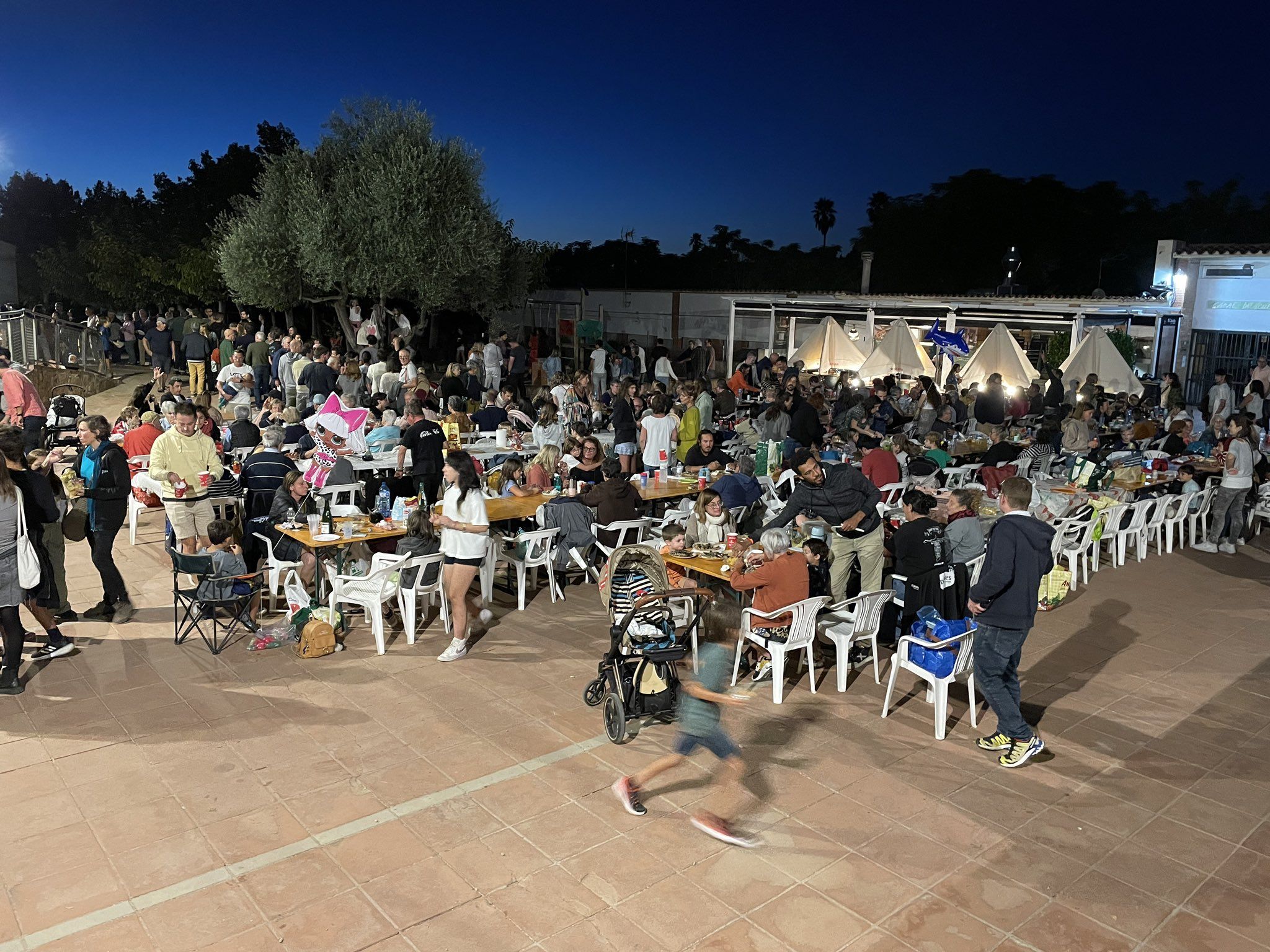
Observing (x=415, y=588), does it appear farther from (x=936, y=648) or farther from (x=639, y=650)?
(x=936, y=648)

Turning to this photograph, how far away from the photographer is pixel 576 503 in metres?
8.12

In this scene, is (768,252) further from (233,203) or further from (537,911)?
(537,911)

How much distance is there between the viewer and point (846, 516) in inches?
278

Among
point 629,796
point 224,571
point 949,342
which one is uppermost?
point 949,342

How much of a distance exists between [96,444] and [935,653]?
19.9 ft

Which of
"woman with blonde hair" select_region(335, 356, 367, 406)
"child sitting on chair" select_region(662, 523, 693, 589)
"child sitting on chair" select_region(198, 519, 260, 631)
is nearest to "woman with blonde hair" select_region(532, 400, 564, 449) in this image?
"woman with blonde hair" select_region(335, 356, 367, 406)

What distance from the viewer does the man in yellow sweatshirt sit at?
25.4 feet

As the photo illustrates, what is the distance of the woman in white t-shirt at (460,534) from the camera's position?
21.9ft

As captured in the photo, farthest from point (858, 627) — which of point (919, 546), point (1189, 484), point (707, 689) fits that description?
point (1189, 484)

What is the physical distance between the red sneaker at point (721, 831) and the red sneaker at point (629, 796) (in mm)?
299

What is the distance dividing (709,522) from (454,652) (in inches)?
86.8

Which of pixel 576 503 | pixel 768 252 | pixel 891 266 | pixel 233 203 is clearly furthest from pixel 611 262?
pixel 576 503

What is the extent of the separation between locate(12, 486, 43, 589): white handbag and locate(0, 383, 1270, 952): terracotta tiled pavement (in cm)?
74

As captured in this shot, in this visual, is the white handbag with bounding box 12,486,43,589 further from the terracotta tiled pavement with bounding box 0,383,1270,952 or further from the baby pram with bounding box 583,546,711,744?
the baby pram with bounding box 583,546,711,744
